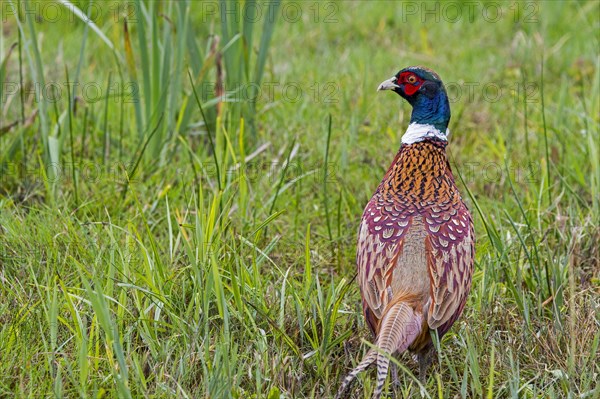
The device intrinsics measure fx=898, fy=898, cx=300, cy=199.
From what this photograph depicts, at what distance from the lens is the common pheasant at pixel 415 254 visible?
10.1ft

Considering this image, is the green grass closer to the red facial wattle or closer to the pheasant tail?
the pheasant tail

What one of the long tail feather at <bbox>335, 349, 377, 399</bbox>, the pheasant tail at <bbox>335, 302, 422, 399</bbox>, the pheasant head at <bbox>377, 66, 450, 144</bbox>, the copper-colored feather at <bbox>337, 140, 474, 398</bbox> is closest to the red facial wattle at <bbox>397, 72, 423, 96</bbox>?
the pheasant head at <bbox>377, 66, 450, 144</bbox>

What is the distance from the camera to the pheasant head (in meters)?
3.68

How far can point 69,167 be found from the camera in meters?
4.62

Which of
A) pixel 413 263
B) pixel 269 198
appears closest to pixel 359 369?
pixel 413 263

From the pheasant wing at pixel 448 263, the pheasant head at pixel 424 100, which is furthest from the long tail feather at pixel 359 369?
the pheasant head at pixel 424 100

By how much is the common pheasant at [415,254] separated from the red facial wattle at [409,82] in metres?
0.02

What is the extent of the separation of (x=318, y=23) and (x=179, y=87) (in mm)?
2207

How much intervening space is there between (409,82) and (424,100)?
0.32 feet

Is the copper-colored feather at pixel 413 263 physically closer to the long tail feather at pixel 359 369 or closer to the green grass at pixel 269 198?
the long tail feather at pixel 359 369

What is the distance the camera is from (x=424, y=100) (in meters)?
3.74

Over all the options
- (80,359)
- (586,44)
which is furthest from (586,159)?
(80,359)

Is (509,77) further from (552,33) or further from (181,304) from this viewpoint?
(181,304)

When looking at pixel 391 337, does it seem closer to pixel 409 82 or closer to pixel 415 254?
pixel 415 254
